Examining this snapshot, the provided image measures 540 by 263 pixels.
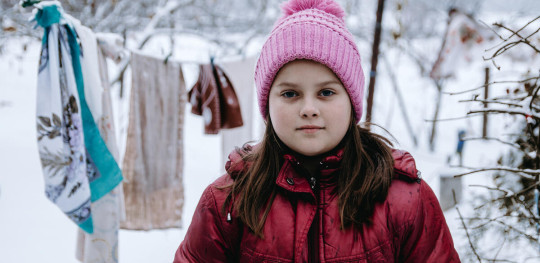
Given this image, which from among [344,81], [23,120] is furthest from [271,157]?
[23,120]

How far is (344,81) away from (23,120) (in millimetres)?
6882

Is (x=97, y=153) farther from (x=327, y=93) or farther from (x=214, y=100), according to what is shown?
(x=327, y=93)

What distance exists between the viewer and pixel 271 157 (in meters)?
1.39

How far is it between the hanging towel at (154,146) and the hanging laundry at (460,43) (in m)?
4.72

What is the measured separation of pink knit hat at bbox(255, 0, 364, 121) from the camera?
1.28m

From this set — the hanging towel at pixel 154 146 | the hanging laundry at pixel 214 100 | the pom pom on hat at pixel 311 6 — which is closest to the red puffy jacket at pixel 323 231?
the pom pom on hat at pixel 311 6

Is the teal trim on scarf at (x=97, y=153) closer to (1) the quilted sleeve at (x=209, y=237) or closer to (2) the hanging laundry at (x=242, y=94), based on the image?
(1) the quilted sleeve at (x=209, y=237)

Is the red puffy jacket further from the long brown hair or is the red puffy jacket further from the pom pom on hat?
the pom pom on hat

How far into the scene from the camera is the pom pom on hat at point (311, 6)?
4.64ft

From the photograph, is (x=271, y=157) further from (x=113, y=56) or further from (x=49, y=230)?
(x=49, y=230)

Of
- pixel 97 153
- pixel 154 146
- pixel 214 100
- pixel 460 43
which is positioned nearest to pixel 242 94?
pixel 214 100

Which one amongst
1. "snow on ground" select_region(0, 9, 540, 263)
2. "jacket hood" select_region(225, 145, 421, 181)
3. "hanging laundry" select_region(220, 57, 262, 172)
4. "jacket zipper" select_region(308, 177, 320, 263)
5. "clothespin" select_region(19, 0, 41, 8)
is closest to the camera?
"jacket zipper" select_region(308, 177, 320, 263)

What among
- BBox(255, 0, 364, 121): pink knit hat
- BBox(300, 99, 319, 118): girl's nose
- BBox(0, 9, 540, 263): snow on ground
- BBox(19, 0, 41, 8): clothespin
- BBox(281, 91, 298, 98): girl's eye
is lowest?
BBox(0, 9, 540, 263): snow on ground

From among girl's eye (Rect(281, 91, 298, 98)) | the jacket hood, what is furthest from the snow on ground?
girl's eye (Rect(281, 91, 298, 98))
